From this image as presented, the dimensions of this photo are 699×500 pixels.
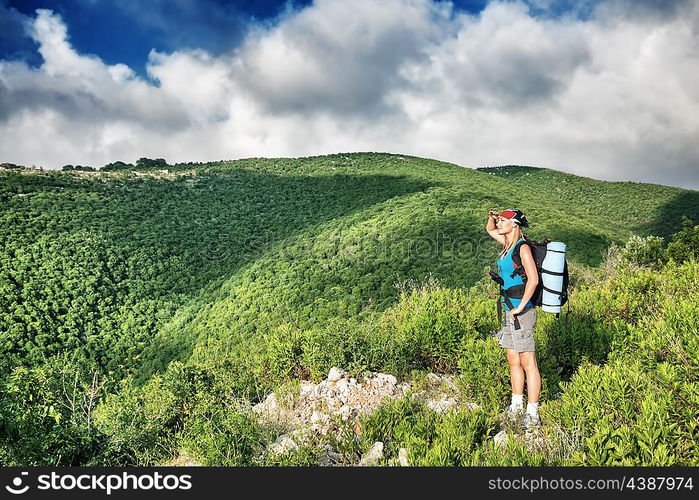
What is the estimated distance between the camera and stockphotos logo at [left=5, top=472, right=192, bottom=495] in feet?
9.29

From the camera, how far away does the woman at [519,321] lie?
397cm

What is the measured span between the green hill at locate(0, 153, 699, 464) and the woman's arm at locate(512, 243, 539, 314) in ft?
7.68

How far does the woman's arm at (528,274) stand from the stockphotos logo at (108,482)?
3.04 metres

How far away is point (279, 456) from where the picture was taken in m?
3.50

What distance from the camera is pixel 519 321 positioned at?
4.11 metres

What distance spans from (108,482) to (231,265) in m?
27.3

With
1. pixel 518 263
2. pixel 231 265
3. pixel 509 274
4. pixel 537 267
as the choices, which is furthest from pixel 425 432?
pixel 231 265

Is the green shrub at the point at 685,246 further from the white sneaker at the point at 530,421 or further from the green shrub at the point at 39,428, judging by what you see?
the green shrub at the point at 39,428

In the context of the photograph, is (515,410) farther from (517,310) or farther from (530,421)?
(517,310)

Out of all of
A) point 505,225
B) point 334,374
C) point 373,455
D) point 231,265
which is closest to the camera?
point 373,455

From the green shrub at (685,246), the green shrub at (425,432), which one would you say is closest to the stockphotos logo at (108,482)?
the green shrub at (425,432)

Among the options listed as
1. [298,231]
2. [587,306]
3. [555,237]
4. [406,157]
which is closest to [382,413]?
[587,306]

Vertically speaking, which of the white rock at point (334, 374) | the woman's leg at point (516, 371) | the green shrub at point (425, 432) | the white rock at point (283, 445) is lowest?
the white rock at point (283, 445)

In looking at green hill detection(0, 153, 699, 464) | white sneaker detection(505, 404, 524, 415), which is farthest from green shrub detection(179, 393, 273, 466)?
white sneaker detection(505, 404, 524, 415)
